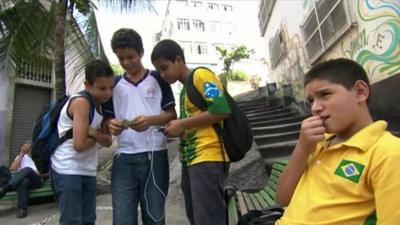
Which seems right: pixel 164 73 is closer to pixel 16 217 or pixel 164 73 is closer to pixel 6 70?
pixel 16 217

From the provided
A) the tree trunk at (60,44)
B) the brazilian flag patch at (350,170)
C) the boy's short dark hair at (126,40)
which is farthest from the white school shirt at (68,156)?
the tree trunk at (60,44)

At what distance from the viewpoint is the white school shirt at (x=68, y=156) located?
272 cm

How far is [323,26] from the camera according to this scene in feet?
23.5

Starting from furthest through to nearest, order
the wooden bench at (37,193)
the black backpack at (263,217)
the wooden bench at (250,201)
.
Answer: the wooden bench at (37,193), the wooden bench at (250,201), the black backpack at (263,217)

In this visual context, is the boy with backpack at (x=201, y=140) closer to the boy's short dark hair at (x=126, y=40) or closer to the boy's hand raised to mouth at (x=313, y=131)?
the boy's short dark hair at (x=126, y=40)

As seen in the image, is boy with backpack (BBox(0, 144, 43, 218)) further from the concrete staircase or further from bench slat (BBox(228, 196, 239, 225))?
bench slat (BBox(228, 196, 239, 225))

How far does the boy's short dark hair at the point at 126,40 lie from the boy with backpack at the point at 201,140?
0.24m

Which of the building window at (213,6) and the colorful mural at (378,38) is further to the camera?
the building window at (213,6)

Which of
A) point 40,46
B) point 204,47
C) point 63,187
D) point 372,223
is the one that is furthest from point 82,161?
point 204,47

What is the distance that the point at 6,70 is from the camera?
8148 millimetres

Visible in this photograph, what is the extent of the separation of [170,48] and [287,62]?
9.74 m

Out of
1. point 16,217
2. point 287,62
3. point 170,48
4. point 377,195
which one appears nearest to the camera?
point 377,195

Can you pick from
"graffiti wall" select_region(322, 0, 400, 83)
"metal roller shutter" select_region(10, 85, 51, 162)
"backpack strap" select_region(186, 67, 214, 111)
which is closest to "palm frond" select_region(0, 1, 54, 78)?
"metal roller shutter" select_region(10, 85, 51, 162)

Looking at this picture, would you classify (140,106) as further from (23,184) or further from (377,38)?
(23,184)
